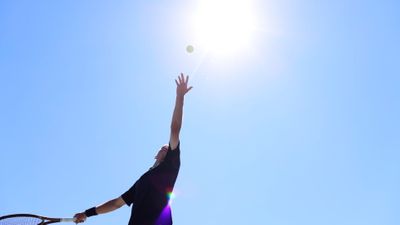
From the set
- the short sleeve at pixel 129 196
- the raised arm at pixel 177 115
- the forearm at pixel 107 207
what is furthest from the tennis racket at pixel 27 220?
the raised arm at pixel 177 115

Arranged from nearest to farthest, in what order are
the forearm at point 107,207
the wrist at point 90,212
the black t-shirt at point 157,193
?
the black t-shirt at point 157,193 < the forearm at point 107,207 < the wrist at point 90,212

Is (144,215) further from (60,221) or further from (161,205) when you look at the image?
(60,221)

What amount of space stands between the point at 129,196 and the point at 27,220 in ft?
7.48

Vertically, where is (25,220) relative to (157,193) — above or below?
above

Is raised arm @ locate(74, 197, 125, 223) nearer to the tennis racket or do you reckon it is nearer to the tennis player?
the tennis racket

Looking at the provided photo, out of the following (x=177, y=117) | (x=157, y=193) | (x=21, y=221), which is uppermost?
(x=177, y=117)

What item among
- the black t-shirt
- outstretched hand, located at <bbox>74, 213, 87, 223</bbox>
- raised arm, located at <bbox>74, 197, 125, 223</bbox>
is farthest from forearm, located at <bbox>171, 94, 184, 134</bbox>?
outstretched hand, located at <bbox>74, 213, 87, 223</bbox>

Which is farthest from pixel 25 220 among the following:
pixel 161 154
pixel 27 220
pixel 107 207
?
pixel 161 154

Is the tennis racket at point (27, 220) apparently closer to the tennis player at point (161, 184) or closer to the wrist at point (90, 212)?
the wrist at point (90, 212)

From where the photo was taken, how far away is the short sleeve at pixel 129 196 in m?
8.29

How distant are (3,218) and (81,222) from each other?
4.85 feet

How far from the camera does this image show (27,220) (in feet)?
29.3

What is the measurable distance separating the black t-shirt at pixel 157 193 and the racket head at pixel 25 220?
7.70 ft

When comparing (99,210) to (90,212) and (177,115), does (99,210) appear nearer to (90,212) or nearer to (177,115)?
(90,212)
